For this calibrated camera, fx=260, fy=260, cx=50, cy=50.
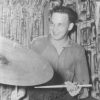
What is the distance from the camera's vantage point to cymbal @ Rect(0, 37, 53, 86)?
127cm

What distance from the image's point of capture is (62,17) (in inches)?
58.3

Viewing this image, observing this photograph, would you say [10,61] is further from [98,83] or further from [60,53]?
[98,83]

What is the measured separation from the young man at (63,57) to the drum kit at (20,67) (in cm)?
10

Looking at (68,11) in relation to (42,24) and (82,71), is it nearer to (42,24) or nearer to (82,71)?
(42,24)

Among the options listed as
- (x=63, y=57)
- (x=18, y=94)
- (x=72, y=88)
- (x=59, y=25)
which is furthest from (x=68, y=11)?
(x=18, y=94)

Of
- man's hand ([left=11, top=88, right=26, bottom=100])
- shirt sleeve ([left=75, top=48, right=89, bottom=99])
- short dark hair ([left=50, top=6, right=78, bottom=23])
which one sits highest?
short dark hair ([left=50, top=6, right=78, bottom=23])

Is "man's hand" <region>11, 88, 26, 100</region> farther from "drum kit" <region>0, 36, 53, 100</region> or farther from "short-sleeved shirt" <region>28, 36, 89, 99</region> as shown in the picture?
"short-sleeved shirt" <region>28, 36, 89, 99</region>

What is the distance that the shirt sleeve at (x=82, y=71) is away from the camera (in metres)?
1.50

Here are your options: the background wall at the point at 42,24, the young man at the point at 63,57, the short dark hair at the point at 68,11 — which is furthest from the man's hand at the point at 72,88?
the short dark hair at the point at 68,11

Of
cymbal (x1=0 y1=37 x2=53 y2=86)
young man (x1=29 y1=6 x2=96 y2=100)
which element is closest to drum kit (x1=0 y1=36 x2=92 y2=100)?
cymbal (x1=0 y1=37 x2=53 y2=86)

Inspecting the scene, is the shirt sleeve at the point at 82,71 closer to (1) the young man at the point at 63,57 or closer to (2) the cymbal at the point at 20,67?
(1) the young man at the point at 63,57

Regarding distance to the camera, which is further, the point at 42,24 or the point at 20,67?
the point at 42,24

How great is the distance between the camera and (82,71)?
4.95ft

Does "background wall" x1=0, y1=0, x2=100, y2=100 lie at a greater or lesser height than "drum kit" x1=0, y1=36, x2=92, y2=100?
greater
